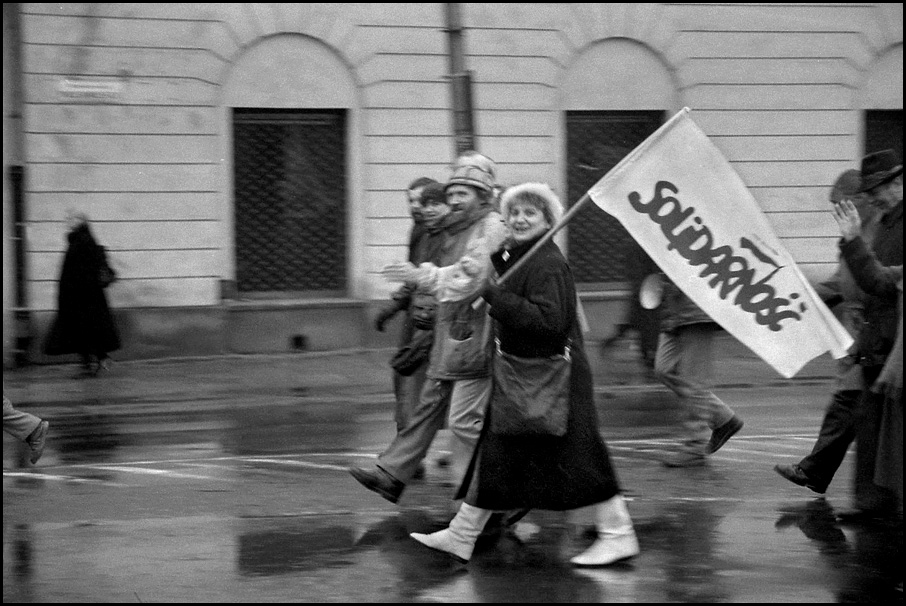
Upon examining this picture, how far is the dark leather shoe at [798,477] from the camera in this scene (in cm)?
709

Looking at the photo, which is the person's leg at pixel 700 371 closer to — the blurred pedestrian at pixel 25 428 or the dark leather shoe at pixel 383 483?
the dark leather shoe at pixel 383 483

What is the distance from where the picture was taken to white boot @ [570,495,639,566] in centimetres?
581

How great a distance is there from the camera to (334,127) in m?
16.2

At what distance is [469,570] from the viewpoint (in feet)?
19.0

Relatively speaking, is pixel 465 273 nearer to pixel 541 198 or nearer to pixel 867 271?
pixel 541 198

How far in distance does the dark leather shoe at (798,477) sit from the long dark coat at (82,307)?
8640 millimetres

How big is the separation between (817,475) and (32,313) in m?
9.79

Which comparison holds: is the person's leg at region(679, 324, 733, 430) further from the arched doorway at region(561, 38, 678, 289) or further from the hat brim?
the arched doorway at region(561, 38, 678, 289)

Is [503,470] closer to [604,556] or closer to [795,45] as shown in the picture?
[604,556]

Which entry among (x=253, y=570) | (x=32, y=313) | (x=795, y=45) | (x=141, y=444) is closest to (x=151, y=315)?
(x=32, y=313)

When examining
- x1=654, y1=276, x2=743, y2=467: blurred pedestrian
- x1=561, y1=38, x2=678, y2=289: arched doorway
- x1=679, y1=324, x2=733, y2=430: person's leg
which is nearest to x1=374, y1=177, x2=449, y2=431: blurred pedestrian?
x1=654, y1=276, x2=743, y2=467: blurred pedestrian

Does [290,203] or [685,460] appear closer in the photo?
[685,460]

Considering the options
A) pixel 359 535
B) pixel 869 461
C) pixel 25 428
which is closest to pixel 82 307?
pixel 25 428

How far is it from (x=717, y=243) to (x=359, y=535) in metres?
2.08
